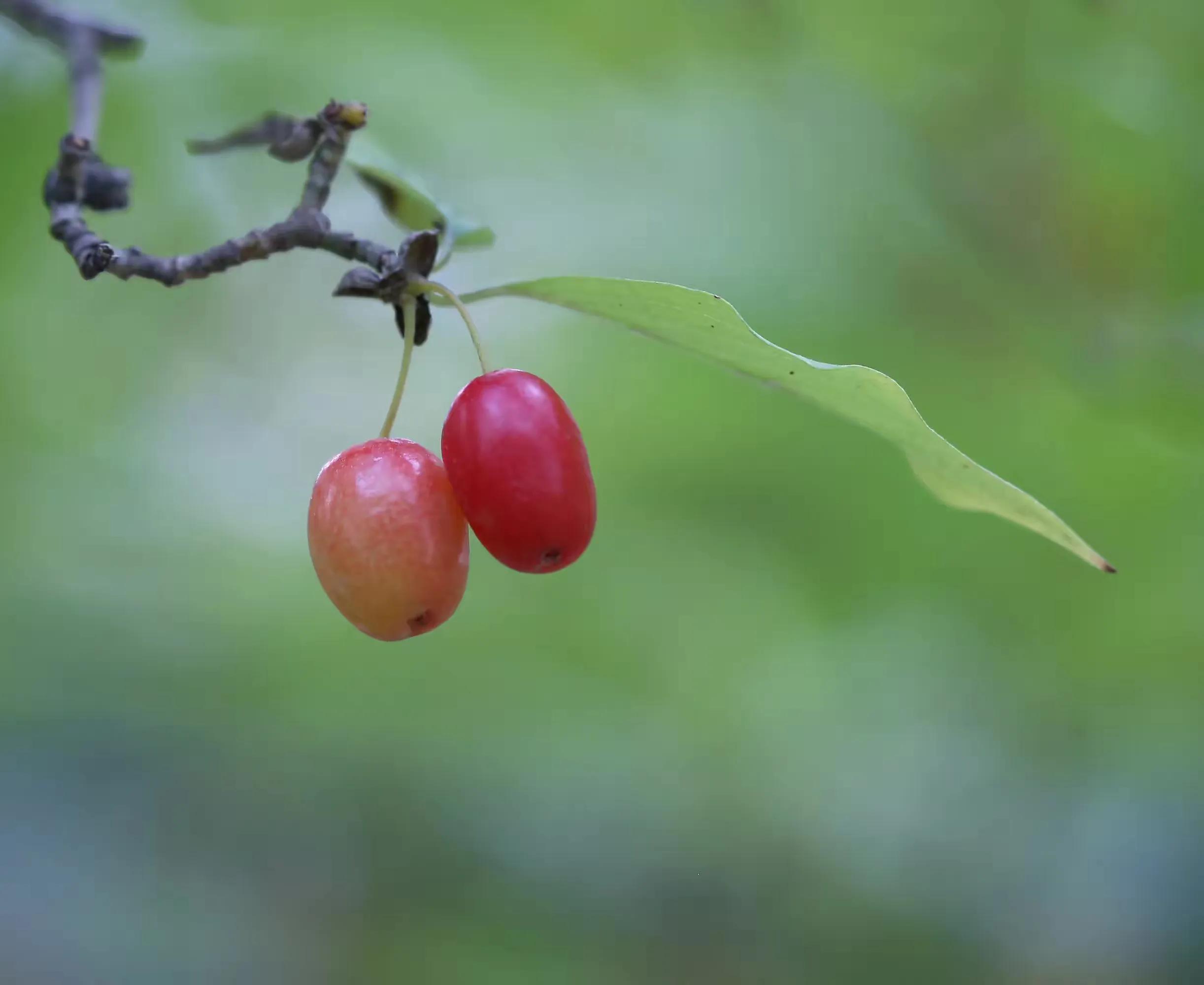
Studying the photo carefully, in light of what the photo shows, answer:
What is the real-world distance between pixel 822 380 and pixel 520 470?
27cm

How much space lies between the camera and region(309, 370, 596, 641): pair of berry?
86 cm

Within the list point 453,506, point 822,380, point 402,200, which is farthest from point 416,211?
point 822,380

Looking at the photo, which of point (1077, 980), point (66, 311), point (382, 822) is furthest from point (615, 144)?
point (1077, 980)

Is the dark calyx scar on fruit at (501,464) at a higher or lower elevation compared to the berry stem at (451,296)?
lower

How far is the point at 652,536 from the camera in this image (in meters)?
2.72

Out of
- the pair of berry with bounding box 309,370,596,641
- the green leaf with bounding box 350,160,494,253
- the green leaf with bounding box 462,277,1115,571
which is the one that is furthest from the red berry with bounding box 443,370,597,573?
the green leaf with bounding box 350,160,494,253

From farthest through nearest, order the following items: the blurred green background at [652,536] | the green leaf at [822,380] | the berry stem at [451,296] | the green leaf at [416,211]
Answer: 1. the blurred green background at [652,536]
2. the green leaf at [416,211]
3. the berry stem at [451,296]
4. the green leaf at [822,380]

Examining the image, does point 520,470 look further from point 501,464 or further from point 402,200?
A: point 402,200

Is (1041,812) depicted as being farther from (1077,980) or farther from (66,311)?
(66,311)

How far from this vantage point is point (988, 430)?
2.36 metres

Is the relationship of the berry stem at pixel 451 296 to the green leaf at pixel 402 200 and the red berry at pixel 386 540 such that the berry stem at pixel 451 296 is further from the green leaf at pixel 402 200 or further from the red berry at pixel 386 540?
the green leaf at pixel 402 200

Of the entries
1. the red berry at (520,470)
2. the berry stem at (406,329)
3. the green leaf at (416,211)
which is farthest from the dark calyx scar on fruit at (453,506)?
the green leaf at (416,211)

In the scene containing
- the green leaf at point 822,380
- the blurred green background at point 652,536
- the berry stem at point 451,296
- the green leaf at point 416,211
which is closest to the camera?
the green leaf at point 822,380

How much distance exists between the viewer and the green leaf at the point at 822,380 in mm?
833
